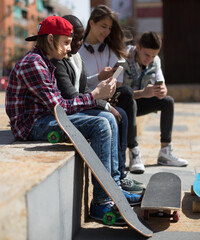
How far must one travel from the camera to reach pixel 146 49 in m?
4.86

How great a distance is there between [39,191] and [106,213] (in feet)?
3.37

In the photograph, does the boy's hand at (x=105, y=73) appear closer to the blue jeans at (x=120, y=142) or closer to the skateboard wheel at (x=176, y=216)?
the blue jeans at (x=120, y=142)

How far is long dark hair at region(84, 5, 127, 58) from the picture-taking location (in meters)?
4.42

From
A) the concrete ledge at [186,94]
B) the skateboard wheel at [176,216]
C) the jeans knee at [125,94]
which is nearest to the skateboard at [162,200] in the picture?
the skateboard wheel at [176,216]

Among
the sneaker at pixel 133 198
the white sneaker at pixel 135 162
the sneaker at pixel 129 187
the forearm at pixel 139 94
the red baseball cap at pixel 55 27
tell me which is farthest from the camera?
the forearm at pixel 139 94

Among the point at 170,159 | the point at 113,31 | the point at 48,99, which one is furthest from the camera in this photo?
the point at 170,159

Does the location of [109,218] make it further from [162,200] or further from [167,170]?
[167,170]

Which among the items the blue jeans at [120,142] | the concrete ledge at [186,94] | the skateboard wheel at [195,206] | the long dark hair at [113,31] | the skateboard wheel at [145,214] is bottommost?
the concrete ledge at [186,94]

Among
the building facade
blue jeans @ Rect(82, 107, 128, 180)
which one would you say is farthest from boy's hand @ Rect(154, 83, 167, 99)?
the building facade

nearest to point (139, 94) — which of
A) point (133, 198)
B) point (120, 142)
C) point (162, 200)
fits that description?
point (120, 142)

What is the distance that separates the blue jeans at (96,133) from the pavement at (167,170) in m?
0.24

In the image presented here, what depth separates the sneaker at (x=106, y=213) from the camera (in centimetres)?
315

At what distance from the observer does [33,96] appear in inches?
129

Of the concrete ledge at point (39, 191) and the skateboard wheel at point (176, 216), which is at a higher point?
the concrete ledge at point (39, 191)
